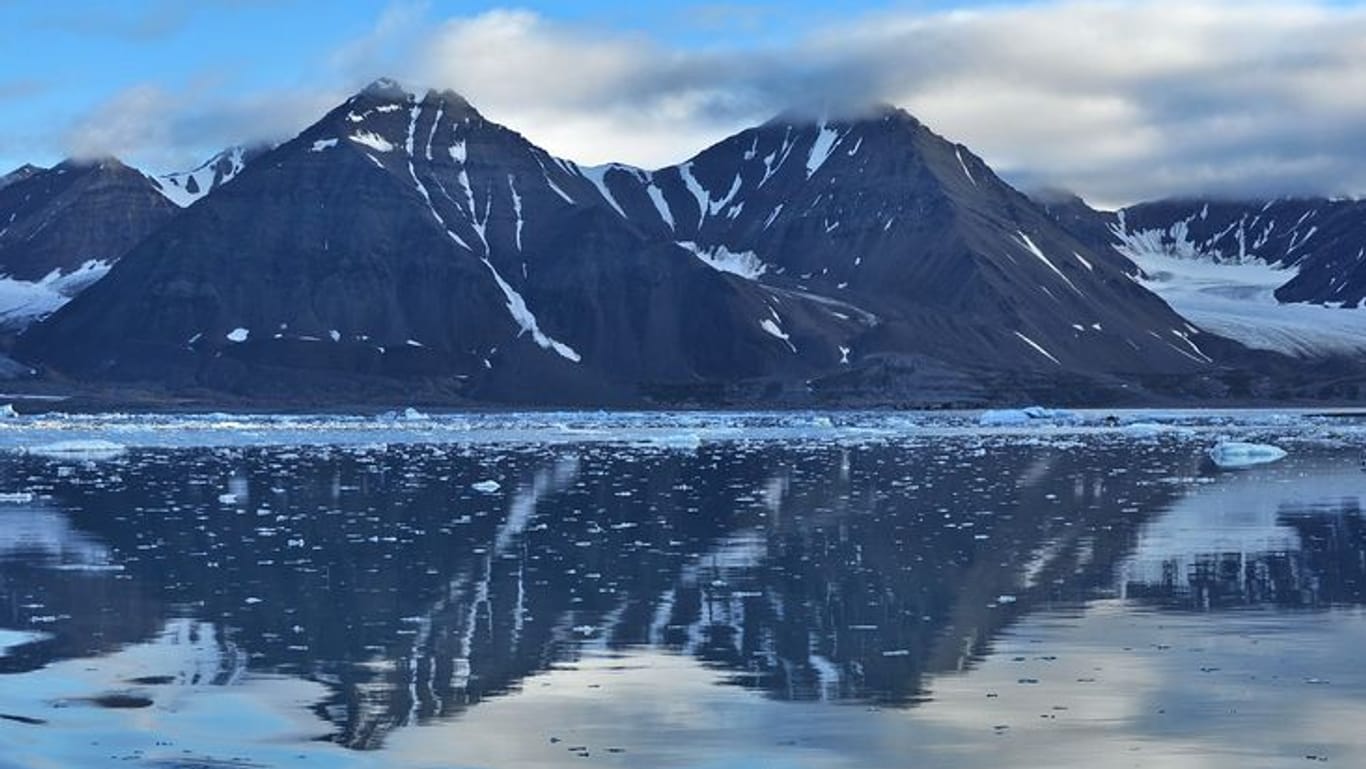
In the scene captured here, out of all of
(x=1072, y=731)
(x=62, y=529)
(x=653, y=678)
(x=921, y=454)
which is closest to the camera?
(x=1072, y=731)

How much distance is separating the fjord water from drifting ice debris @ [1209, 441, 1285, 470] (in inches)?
432

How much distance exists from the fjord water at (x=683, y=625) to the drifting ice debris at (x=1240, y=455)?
11.0 meters

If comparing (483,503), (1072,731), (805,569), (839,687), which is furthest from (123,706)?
(483,503)

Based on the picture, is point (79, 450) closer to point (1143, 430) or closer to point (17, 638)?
point (1143, 430)

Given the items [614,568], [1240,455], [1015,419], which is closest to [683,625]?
[614,568]

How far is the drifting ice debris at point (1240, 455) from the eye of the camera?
62.4 metres

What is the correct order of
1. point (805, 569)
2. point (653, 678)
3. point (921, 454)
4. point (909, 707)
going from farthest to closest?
point (921, 454), point (805, 569), point (653, 678), point (909, 707)

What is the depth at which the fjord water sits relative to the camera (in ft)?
58.3

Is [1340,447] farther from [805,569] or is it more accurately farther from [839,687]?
[839,687]

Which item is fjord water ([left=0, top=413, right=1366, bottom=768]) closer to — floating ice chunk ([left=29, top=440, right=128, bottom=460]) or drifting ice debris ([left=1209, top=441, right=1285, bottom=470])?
drifting ice debris ([left=1209, top=441, right=1285, bottom=470])

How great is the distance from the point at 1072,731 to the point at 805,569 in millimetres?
13128

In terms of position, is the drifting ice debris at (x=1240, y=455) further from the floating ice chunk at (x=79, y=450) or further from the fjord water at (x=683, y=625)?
the floating ice chunk at (x=79, y=450)

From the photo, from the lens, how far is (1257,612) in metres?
25.5

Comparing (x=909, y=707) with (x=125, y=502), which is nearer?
(x=909, y=707)
